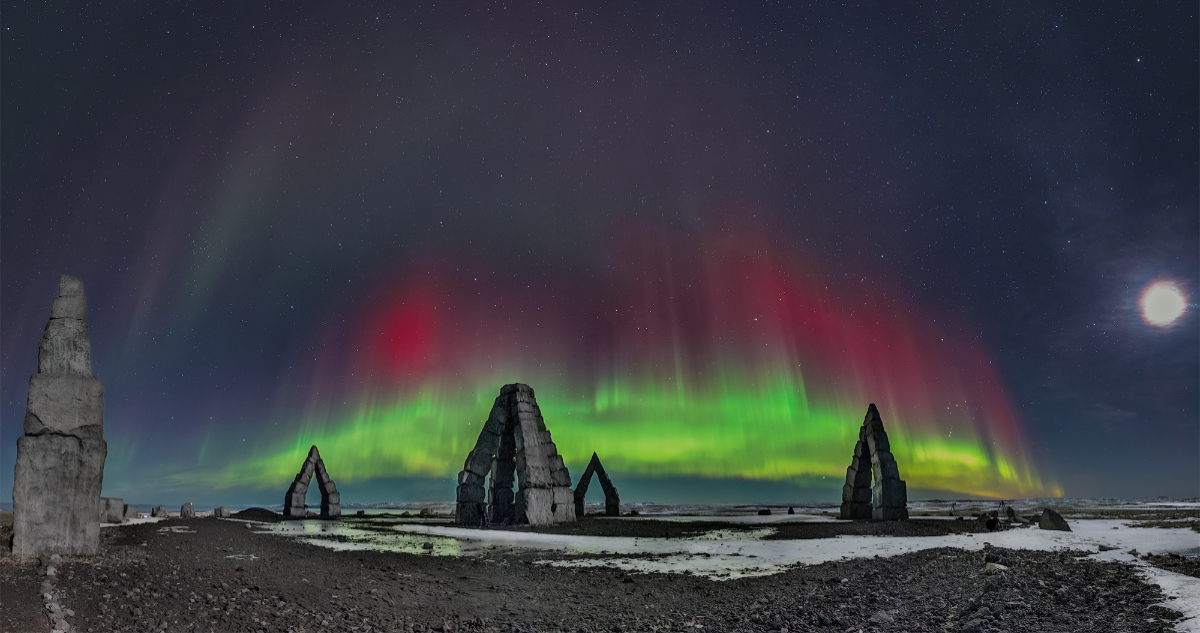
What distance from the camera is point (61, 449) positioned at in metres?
10.7

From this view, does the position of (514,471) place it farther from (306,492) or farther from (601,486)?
(306,492)

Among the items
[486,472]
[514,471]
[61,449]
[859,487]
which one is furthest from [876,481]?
[61,449]

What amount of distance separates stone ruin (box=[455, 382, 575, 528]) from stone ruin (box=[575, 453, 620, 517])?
9.49 m

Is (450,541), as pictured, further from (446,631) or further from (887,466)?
(887,466)

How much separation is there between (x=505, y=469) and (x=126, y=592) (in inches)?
692

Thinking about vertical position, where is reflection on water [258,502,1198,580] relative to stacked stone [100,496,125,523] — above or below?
below

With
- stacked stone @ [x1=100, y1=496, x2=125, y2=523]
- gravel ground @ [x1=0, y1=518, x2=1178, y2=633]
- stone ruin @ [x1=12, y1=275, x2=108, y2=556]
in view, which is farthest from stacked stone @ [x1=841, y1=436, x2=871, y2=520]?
stacked stone @ [x1=100, y1=496, x2=125, y2=523]

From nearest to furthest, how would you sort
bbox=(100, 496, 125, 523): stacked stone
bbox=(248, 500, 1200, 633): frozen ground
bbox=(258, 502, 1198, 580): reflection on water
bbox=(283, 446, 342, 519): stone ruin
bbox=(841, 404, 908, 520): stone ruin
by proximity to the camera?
bbox=(248, 500, 1200, 633): frozen ground → bbox=(258, 502, 1198, 580): reflection on water → bbox=(100, 496, 125, 523): stacked stone → bbox=(841, 404, 908, 520): stone ruin → bbox=(283, 446, 342, 519): stone ruin

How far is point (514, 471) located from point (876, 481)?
12.9 meters

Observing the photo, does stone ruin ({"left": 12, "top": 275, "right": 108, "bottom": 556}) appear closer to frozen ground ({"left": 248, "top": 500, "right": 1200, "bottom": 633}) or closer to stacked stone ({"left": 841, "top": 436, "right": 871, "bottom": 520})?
frozen ground ({"left": 248, "top": 500, "right": 1200, "bottom": 633})

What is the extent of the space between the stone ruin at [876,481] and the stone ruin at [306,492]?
23354 mm

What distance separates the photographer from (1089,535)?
14133 millimetres

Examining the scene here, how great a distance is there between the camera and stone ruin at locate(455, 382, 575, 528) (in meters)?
22.0

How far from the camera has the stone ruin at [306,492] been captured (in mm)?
31562
